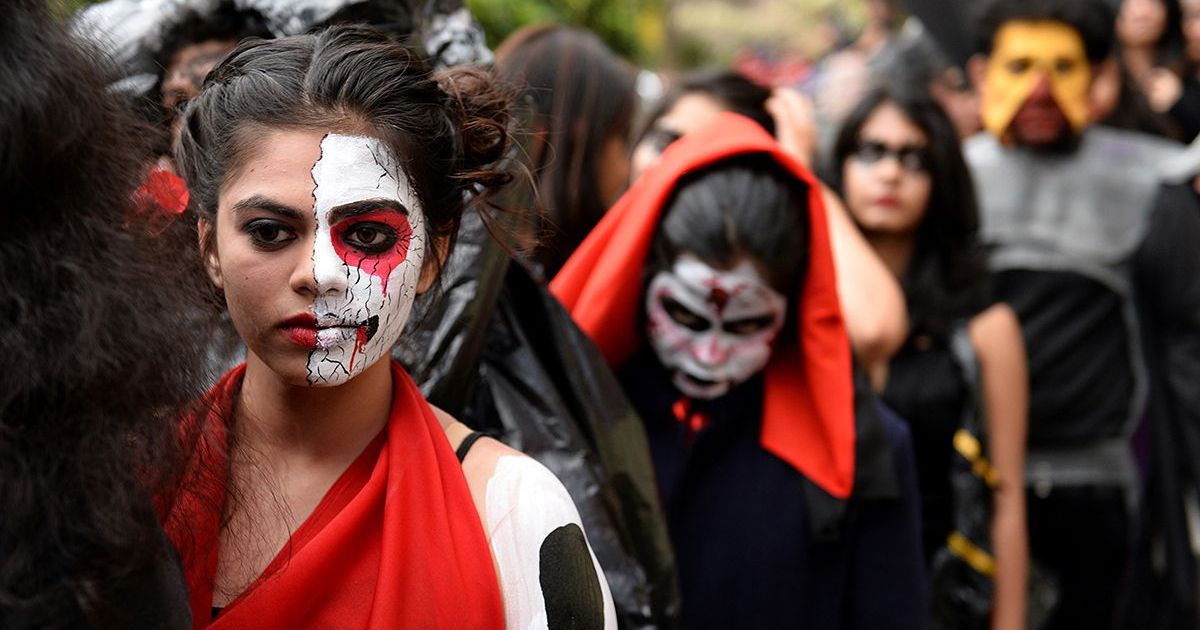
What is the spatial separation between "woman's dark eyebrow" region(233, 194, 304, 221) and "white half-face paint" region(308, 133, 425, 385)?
0.03m

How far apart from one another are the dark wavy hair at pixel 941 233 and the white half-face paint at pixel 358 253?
218cm

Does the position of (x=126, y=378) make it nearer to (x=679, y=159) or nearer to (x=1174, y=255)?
(x=679, y=159)

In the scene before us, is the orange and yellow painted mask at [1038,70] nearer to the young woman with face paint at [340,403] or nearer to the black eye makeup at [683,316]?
the black eye makeup at [683,316]

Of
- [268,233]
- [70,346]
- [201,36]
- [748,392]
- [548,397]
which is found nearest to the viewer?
[70,346]

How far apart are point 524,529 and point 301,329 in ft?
1.33

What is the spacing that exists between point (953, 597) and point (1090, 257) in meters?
1.56

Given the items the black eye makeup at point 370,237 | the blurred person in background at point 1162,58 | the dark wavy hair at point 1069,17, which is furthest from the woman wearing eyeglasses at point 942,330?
the blurred person in background at point 1162,58

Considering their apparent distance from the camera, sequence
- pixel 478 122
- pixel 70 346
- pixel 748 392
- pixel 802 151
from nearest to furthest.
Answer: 1. pixel 70 346
2. pixel 478 122
3. pixel 748 392
4. pixel 802 151

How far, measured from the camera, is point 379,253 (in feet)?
6.78

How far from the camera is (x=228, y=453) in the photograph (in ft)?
6.79

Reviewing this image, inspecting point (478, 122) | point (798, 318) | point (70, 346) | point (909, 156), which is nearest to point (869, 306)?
point (909, 156)

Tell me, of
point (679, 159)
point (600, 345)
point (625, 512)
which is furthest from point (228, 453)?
point (679, 159)

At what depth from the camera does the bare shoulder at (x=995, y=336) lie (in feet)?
13.0

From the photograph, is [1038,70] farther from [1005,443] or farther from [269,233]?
[269,233]
